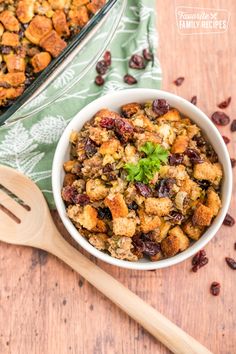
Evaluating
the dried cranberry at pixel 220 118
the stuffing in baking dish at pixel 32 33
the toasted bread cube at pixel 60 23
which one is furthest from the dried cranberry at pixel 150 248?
the toasted bread cube at pixel 60 23

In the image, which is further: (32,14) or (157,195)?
(32,14)

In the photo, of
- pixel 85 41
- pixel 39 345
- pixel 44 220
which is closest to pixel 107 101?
pixel 85 41

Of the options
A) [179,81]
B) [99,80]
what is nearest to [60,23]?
[99,80]

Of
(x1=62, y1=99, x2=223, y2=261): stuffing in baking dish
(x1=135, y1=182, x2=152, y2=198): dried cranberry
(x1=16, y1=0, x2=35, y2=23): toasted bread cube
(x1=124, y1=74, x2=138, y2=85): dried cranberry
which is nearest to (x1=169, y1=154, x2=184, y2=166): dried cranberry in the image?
(x1=62, y1=99, x2=223, y2=261): stuffing in baking dish

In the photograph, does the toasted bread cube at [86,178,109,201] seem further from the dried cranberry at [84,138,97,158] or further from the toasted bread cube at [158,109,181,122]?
the toasted bread cube at [158,109,181,122]

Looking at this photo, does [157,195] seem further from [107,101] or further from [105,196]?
[107,101]

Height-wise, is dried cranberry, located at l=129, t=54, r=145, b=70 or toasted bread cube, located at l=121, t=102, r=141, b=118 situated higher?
dried cranberry, located at l=129, t=54, r=145, b=70

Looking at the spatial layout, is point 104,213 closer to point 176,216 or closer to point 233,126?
point 176,216
